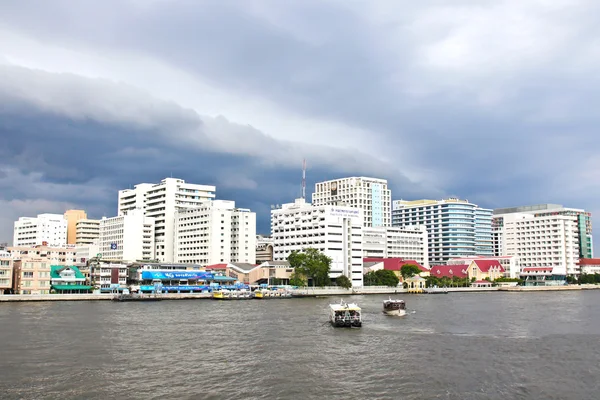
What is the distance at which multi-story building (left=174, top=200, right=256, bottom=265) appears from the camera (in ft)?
514

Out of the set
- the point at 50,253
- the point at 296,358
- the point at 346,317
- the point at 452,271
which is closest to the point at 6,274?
the point at 50,253

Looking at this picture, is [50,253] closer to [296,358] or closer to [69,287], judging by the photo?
[69,287]

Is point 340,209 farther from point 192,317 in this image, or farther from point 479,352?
point 479,352

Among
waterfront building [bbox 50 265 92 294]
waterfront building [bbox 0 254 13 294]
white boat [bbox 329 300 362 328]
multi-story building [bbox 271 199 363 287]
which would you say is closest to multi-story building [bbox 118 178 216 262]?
multi-story building [bbox 271 199 363 287]

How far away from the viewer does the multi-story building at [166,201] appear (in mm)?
171125

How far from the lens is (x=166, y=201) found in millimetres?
172875

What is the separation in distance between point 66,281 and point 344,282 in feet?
194

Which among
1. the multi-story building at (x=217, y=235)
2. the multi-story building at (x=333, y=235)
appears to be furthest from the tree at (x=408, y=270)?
the multi-story building at (x=217, y=235)

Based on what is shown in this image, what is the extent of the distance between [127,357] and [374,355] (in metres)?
17.9

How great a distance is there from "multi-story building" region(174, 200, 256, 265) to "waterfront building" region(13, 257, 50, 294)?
2112 inches

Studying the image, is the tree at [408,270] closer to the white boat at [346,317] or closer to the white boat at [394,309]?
the white boat at [394,309]

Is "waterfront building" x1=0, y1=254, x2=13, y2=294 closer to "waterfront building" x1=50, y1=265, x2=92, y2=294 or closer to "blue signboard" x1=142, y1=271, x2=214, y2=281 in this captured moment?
"waterfront building" x1=50, y1=265, x2=92, y2=294

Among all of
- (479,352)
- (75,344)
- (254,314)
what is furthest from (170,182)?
(479,352)

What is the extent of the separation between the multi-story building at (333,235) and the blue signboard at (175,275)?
28.7 metres
